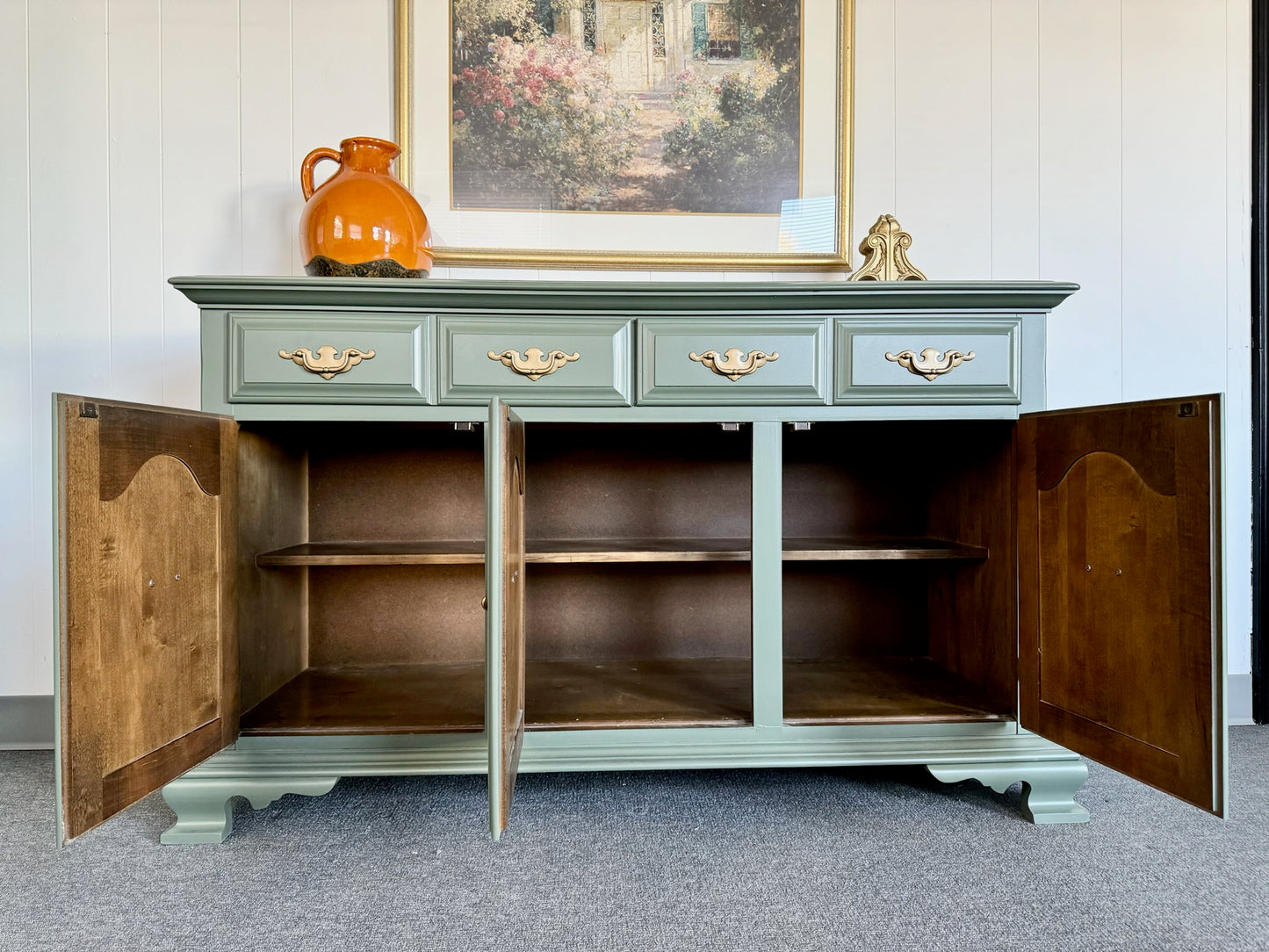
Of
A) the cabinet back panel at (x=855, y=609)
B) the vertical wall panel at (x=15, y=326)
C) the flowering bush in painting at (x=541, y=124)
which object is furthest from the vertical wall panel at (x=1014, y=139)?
the vertical wall panel at (x=15, y=326)

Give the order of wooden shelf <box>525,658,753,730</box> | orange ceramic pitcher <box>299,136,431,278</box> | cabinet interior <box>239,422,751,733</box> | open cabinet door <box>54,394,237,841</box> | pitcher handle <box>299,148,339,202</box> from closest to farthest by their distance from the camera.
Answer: open cabinet door <box>54,394,237,841</box> → wooden shelf <box>525,658,753,730</box> → orange ceramic pitcher <box>299,136,431,278</box> → pitcher handle <box>299,148,339,202</box> → cabinet interior <box>239,422,751,733</box>

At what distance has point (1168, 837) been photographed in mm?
1350

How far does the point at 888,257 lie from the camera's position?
1.67 m

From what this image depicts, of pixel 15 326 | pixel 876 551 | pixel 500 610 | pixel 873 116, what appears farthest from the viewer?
pixel 873 116

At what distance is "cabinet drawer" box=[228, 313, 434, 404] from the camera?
1.33 metres

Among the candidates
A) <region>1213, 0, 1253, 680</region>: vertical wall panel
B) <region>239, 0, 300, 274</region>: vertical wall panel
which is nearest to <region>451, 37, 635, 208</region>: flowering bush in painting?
<region>239, 0, 300, 274</region>: vertical wall panel

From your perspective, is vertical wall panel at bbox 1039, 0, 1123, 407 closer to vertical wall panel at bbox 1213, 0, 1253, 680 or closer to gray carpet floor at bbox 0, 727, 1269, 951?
vertical wall panel at bbox 1213, 0, 1253, 680

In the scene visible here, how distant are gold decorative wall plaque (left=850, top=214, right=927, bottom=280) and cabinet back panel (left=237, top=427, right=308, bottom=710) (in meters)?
1.56

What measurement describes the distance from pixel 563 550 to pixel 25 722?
1.69 meters

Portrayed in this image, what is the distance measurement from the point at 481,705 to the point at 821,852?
815mm

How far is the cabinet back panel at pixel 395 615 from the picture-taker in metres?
1.90

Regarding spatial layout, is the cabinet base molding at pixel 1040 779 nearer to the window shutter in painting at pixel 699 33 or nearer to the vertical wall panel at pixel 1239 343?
the vertical wall panel at pixel 1239 343

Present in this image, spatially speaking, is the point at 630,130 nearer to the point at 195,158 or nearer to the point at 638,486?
the point at 638,486

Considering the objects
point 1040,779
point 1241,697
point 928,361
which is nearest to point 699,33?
point 928,361
